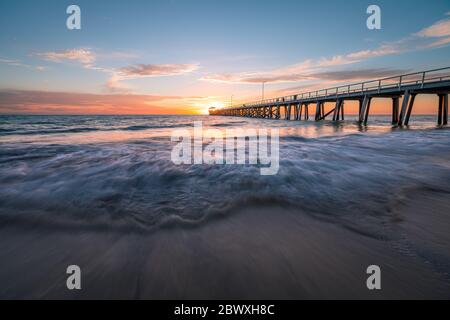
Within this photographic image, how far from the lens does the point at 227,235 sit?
Result: 7.72 ft

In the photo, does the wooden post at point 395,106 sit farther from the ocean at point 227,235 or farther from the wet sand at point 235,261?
the wet sand at point 235,261

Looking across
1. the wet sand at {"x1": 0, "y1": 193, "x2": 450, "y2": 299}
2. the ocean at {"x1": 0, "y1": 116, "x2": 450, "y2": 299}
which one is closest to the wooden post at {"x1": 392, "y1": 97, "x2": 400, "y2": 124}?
the ocean at {"x1": 0, "y1": 116, "x2": 450, "y2": 299}

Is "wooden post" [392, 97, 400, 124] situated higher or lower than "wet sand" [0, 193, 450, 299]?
higher

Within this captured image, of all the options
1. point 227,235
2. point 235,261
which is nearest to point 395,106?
point 227,235

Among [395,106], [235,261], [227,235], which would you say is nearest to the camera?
[235,261]

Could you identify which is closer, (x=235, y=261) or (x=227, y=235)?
(x=235, y=261)

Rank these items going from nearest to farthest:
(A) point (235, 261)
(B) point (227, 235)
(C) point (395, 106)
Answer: (A) point (235, 261) → (B) point (227, 235) → (C) point (395, 106)

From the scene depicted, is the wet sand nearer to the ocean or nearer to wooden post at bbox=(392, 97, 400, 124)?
the ocean

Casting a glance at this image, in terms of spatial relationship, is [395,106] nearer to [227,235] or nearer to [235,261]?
[227,235]

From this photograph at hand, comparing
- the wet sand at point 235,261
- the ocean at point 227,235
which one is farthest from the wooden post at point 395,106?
the wet sand at point 235,261

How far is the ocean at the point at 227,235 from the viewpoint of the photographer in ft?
5.38

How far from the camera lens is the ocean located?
1641mm

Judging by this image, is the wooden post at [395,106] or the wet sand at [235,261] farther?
the wooden post at [395,106]
